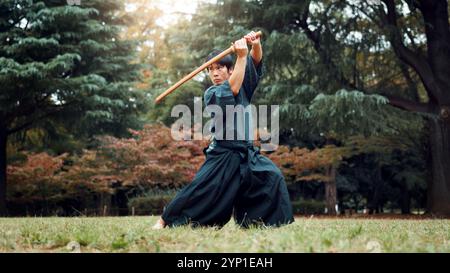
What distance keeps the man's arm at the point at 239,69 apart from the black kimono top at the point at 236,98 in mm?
51

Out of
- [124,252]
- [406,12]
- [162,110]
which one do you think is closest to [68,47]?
[162,110]

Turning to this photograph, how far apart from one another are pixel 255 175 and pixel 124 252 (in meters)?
1.83

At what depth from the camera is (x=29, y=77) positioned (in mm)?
13539

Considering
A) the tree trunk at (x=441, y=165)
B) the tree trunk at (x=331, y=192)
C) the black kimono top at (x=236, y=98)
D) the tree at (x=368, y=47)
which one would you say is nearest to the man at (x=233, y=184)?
the black kimono top at (x=236, y=98)

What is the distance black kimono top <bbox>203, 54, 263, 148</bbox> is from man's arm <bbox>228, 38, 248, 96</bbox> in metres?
0.05

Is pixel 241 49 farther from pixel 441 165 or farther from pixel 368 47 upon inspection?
pixel 441 165

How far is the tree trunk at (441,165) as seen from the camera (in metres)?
13.2

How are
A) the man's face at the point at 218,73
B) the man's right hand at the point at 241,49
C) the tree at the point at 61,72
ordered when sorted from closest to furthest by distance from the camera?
the man's right hand at the point at 241,49 → the man's face at the point at 218,73 → the tree at the point at 61,72

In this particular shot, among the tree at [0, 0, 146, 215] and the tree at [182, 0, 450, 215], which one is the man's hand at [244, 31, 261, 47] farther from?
the tree at [0, 0, 146, 215]

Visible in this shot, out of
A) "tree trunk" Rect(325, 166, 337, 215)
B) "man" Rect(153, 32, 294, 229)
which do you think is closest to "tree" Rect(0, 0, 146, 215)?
"tree trunk" Rect(325, 166, 337, 215)

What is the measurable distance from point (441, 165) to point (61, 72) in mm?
10642

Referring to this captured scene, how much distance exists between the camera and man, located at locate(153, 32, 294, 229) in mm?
4473

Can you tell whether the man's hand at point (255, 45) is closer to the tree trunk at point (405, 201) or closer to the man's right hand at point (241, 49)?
the man's right hand at point (241, 49)
